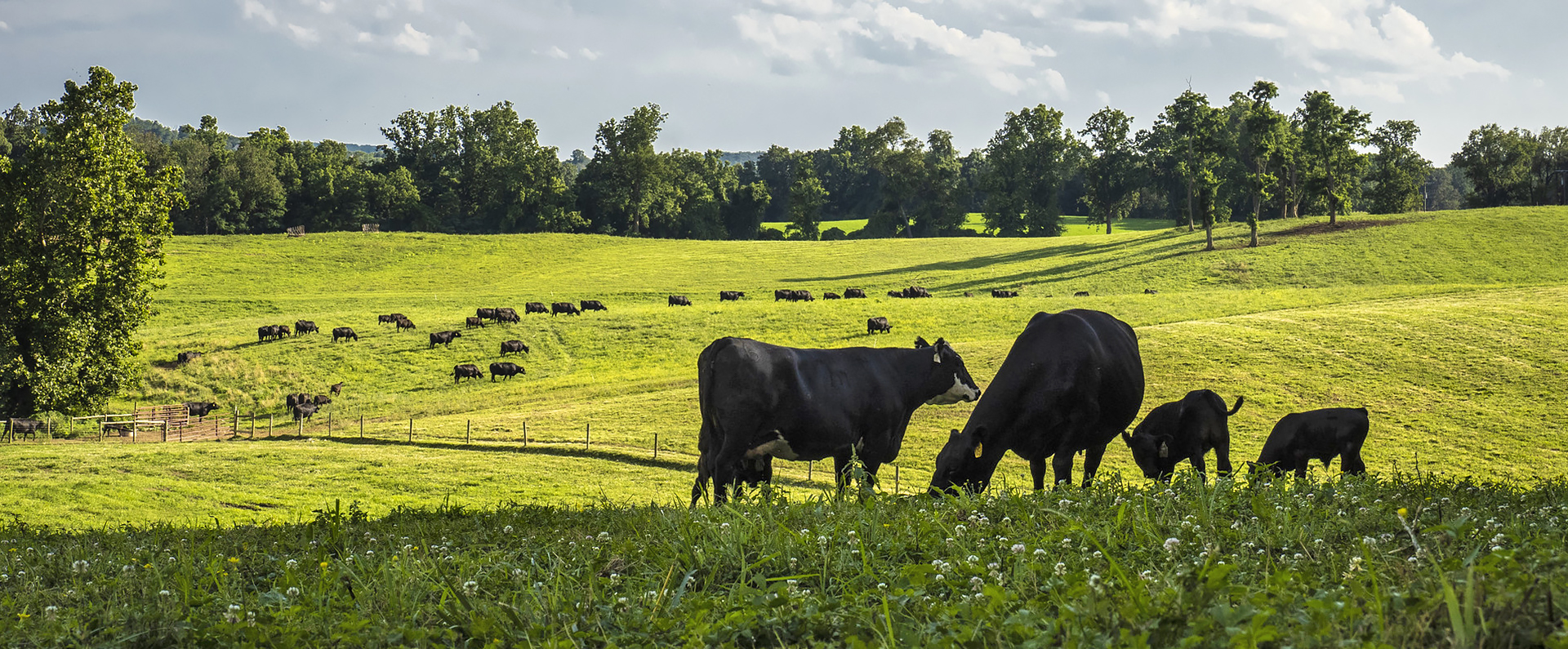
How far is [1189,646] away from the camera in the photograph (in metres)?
3.03

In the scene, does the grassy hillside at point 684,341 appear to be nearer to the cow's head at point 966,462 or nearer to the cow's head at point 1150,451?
the cow's head at point 966,462

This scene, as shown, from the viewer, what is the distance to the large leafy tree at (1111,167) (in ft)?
387

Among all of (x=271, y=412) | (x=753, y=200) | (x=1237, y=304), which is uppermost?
(x=753, y=200)

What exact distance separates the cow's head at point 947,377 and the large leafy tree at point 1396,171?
3660 inches

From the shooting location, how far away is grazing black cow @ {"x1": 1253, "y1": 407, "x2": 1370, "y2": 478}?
15859 mm

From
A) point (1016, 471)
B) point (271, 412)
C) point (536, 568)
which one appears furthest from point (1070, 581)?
point (271, 412)

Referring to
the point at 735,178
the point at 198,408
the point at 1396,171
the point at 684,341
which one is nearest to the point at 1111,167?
the point at 1396,171

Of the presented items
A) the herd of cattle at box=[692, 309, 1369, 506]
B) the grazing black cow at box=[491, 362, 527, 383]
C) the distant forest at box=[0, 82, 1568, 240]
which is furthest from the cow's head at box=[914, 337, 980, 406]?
the distant forest at box=[0, 82, 1568, 240]

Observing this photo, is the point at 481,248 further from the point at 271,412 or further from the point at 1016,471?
the point at 1016,471

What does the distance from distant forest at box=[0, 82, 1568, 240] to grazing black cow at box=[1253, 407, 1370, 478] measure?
82685 millimetres

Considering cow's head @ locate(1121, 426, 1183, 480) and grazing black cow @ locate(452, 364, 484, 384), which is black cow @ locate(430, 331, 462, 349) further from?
cow's head @ locate(1121, 426, 1183, 480)

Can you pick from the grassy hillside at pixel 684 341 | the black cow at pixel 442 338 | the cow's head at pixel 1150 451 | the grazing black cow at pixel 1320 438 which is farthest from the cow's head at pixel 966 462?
the black cow at pixel 442 338

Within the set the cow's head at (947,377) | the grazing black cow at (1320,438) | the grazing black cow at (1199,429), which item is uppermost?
the cow's head at (947,377)

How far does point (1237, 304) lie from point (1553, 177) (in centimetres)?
8261
